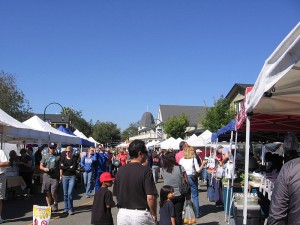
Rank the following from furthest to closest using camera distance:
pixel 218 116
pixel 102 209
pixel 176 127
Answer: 1. pixel 176 127
2. pixel 218 116
3. pixel 102 209

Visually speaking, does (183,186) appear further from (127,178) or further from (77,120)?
(77,120)

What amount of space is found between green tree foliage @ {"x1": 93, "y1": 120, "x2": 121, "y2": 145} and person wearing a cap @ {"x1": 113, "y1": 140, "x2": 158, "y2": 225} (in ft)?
347

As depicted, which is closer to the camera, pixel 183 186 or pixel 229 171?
pixel 183 186

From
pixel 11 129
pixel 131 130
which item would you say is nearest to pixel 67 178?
pixel 11 129

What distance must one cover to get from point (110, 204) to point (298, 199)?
135 inches

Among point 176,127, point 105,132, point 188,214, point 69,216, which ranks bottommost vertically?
point 69,216

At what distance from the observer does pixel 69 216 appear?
9664mm

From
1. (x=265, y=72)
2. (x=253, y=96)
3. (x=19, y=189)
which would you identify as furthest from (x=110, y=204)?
(x=19, y=189)

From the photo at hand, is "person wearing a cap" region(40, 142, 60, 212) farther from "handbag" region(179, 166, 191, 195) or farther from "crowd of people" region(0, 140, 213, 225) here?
"handbag" region(179, 166, 191, 195)

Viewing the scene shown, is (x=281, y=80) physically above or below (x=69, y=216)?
above

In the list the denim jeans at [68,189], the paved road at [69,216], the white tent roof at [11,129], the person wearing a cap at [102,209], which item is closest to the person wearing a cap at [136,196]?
the person wearing a cap at [102,209]

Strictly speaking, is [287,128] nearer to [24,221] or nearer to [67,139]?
[24,221]

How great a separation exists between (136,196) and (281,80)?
2212mm

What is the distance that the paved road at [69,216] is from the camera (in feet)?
29.7
